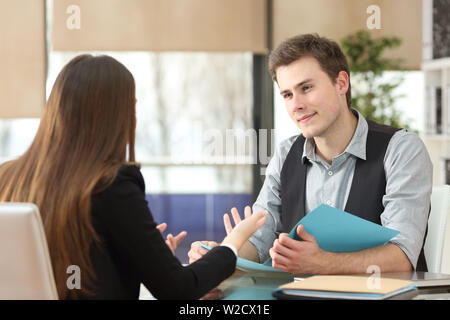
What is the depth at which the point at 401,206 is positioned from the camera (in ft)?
5.68

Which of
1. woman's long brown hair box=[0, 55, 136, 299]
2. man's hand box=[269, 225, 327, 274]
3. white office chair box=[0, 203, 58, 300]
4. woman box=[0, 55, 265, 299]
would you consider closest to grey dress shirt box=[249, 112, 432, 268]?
man's hand box=[269, 225, 327, 274]

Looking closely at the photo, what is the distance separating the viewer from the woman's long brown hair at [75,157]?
1.18 metres

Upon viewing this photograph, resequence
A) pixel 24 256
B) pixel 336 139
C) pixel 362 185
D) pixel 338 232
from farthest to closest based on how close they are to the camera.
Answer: pixel 336 139 → pixel 362 185 → pixel 338 232 → pixel 24 256

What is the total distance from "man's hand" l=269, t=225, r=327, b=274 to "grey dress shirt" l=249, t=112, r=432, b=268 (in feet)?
0.87

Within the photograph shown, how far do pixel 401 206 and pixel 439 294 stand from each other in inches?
16.1

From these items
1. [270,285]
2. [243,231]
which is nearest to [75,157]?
[243,231]

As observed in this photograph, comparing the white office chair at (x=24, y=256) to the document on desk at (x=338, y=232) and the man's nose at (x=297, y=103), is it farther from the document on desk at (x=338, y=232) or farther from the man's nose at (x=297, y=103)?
the man's nose at (x=297, y=103)

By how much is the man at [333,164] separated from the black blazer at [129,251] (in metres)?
0.49

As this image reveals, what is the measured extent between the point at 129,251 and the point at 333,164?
959 millimetres

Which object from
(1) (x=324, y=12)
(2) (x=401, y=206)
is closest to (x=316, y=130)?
(2) (x=401, y=206)

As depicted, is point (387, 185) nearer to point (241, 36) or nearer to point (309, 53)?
point (309, 53)

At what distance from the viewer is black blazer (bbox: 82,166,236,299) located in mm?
1183

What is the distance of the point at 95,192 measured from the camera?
118cm
